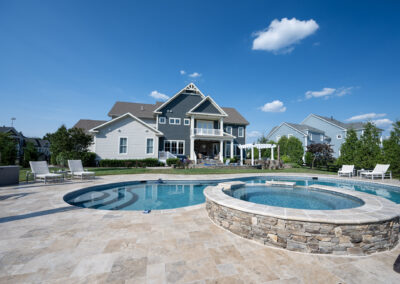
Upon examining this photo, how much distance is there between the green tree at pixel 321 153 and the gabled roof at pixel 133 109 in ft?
66.9

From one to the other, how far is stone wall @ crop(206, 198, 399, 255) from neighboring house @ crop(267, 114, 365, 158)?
27173 mm

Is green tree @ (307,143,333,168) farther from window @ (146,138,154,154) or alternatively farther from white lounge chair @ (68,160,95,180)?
white lounge chair @ (68,160,95,180)

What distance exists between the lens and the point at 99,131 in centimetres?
1795

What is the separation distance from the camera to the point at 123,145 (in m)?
18.8

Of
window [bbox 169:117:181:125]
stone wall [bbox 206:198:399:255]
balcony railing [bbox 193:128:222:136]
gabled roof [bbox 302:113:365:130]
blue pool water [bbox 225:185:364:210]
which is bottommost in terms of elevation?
blue pool water [bbox 225:185:364:210]

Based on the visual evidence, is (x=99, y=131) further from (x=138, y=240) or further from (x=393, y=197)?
(x=393, y=197)

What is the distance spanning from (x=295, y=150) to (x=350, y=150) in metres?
7.33

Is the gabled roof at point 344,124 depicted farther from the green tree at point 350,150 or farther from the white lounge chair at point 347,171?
the white lounge chair at point 347,171

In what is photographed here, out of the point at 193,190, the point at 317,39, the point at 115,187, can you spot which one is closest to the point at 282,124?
the point at 317,39

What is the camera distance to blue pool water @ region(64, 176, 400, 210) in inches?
253

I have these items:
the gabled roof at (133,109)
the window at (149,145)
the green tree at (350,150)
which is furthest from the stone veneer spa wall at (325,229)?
the gabled roof at (133,109)

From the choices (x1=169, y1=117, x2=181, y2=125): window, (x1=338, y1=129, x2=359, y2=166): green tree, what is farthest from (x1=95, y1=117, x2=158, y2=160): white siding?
(x1=338, y1=129, x2=359, y2=166): green tree

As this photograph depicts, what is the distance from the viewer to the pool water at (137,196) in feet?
20.9

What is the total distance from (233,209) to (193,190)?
552 cm
